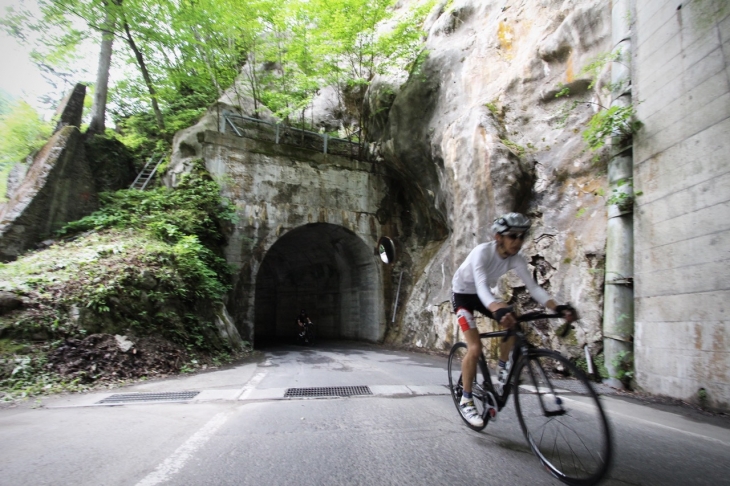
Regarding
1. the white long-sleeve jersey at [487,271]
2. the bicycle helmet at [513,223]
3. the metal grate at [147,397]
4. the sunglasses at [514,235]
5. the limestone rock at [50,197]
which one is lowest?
the metal grate at [147,397]

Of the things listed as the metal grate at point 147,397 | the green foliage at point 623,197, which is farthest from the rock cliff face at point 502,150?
the metal grate at point 147,397

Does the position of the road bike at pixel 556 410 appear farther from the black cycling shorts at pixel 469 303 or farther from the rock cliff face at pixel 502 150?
the rock cliff face at pixel 502 150

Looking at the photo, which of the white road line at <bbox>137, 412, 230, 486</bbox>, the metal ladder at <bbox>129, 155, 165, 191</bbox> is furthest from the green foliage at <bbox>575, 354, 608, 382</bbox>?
the metal ladder at <bbox>129, 155, 165, 191</bbox>

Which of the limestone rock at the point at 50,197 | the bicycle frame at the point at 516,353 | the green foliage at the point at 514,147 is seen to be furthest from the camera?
the limestone rock at the point at 50,197

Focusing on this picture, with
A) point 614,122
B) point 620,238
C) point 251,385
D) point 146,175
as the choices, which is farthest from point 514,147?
point 146,175

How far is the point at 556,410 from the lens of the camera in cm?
252

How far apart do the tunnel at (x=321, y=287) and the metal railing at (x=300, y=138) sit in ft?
11.2

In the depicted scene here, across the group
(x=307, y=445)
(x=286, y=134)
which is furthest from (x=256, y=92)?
(x=307, y=445)

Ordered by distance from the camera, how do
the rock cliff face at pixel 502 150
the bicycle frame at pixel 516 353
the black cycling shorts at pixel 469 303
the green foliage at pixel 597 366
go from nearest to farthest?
the bicycle frame at pixel 516 353
the black cycling shorts at pixel 469 303
the green foliage at pixel 597 366
the rock cliff face at pixel 502 150

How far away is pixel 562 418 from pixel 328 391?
10.5 feet

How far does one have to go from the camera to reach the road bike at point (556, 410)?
7.14ft

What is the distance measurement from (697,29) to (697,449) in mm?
4912

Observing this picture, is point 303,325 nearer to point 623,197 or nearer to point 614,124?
point 623,197

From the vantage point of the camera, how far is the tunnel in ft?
46.5
